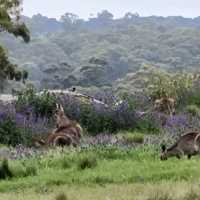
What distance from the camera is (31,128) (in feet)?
57.1

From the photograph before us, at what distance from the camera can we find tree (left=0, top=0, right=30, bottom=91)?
2742 cm

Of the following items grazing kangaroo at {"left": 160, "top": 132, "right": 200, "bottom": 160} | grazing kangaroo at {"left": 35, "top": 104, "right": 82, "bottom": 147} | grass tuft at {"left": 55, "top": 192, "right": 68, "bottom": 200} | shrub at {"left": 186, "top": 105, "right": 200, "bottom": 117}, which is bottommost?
shrub at {"left": 186, "top": 105, "right": 200, "bottom": 117}

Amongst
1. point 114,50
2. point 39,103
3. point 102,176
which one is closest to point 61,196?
point 102,176

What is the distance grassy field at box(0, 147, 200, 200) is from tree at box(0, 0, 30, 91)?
589 inches

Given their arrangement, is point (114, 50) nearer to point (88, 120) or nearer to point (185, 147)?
point (88, 120)

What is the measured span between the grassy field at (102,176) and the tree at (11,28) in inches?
589

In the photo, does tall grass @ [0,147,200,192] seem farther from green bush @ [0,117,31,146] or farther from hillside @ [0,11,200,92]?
hillside @ [0,11,200,92]

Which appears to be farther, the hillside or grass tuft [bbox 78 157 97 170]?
the hillside

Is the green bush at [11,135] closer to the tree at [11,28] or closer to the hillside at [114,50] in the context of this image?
the tree at [11,28]

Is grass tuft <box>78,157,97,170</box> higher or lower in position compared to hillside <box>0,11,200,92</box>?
higher

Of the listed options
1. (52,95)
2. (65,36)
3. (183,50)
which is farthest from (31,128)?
(65,36)

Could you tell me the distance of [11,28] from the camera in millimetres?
27531

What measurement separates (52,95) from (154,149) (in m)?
7.98

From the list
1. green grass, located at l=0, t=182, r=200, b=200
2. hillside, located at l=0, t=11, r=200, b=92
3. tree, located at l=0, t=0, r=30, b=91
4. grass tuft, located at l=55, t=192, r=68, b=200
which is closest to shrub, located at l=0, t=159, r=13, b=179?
green grass, located at l=0, t=182, r=200, b=200
